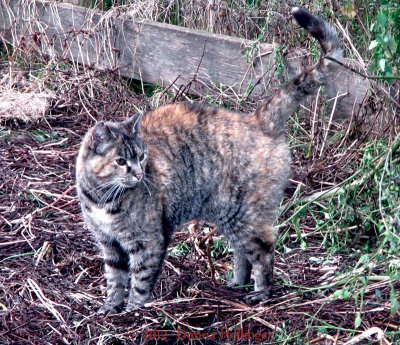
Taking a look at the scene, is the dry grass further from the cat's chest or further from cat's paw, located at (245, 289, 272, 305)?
the cat's chest

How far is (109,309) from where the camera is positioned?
4078 millimetres

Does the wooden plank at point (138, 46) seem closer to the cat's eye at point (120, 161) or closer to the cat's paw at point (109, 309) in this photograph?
the cat's eye at point (120, 161)

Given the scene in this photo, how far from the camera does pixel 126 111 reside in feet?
20.6

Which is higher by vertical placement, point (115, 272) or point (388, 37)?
point (388, 37)

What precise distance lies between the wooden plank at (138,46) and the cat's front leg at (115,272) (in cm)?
223

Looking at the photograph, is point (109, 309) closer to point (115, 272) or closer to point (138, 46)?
point (115, 272)

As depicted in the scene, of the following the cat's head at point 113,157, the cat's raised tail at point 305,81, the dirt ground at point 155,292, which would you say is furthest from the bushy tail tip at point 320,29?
the dirt ground at point 155,292

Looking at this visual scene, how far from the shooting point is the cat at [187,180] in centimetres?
402

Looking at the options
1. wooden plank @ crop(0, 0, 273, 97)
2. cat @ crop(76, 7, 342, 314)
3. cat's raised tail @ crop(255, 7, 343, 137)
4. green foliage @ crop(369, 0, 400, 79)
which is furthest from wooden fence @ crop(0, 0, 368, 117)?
green foliage @ crop(369, 0, 400, 79)

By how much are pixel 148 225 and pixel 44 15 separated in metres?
3.83

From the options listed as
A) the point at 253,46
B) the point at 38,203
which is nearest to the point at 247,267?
the point at 38,203

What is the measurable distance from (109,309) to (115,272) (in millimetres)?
248

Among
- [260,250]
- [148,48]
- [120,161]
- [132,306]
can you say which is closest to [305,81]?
[260,250]

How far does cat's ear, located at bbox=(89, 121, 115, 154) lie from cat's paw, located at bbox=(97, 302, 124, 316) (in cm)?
Result: 99
